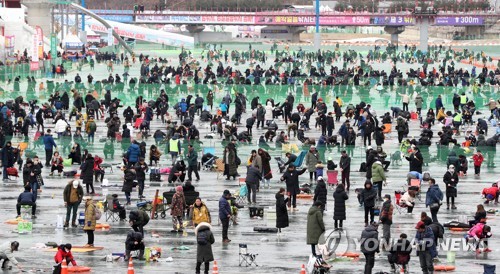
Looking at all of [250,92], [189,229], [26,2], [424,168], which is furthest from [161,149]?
[26,2]

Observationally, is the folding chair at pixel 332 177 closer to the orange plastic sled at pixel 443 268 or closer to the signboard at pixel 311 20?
the orange plastic sled at pixel 443 268

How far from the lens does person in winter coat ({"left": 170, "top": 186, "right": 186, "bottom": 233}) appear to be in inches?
1113

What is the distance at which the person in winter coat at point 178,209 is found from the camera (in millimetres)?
28266

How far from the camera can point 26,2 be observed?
324 ft

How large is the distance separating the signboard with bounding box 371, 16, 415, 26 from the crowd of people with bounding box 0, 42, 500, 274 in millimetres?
56759

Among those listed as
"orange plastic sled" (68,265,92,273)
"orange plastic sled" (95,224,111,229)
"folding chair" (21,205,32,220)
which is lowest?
"orange plastic sled" (95,224,111,229)

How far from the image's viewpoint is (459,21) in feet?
440

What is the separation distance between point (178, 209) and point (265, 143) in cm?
1238

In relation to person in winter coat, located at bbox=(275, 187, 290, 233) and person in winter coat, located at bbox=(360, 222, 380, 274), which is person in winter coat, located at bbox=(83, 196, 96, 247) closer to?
person in winter coat, located at bbox=(275, 187, 290, 233)

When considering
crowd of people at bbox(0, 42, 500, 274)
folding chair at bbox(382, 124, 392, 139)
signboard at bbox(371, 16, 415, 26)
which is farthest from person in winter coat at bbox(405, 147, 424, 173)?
signboard at bbox(371, 16, 415, 26)

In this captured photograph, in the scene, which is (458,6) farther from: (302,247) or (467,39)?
(302,247)

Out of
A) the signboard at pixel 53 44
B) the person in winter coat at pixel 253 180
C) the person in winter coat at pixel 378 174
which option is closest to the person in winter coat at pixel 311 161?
the person in winter coat at pixel 378 174

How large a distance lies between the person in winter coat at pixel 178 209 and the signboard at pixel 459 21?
339 feet

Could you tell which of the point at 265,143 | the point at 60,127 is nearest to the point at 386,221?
the point at 265,143
